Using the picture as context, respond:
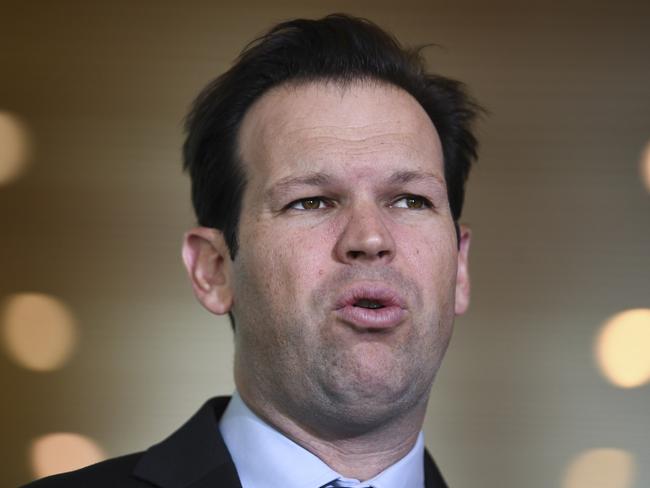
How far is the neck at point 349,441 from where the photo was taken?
5.09ft

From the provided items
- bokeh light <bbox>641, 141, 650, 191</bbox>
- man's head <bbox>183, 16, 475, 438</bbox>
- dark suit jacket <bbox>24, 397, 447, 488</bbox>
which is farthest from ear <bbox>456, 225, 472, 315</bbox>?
bokeh light <bbox>641, 141, 650, 191</bbox>

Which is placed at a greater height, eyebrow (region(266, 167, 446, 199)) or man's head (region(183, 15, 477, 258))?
man's head (region(183, 15, 477, 258))

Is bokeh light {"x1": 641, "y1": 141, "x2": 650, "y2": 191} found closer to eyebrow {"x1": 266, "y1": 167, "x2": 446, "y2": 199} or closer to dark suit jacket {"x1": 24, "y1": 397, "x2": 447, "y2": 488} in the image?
eyebrow {"x1": 266, "y1": 167, "x2": 446, "y2": 199}

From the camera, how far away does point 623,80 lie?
2.41 m

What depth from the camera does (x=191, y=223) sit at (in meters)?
2.38

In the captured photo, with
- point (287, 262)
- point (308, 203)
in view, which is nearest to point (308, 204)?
point (308, 203)

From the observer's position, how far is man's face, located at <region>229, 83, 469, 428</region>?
1471mm

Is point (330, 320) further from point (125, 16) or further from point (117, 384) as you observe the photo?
point (125, 16)

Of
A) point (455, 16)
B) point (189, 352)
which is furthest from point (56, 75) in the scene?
point (455, 16)

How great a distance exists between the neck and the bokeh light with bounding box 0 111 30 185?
106 centimetres

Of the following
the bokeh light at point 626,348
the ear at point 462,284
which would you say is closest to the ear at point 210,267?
the ear at point 462,284

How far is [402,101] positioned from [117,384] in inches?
40.1

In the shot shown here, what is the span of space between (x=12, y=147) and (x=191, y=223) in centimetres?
44

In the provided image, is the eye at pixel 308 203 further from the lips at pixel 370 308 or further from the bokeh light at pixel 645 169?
the bokeh light at pixel 645 169
